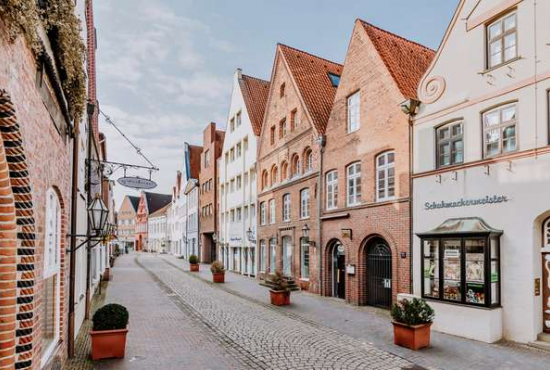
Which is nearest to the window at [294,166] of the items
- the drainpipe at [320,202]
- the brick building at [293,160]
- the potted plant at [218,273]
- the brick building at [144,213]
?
the brick building at [293,160]

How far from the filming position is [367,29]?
1628 centimetres

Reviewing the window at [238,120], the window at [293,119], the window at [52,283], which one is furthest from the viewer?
the window at [238,120]

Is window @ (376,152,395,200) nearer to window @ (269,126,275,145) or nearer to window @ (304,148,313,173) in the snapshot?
window @ (304,148,313,173)

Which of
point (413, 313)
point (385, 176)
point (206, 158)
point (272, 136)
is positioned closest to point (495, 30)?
point (385, 176)

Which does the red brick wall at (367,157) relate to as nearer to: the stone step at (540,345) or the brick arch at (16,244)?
the stone step at (540,345)

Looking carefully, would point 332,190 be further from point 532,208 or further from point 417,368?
point 417,368

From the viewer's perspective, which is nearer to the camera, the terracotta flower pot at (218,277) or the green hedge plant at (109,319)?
the green hedge plant at (109,319)

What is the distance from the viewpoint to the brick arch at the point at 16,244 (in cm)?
350

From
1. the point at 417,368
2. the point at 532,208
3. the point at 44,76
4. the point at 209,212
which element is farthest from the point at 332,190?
the point at 209,212

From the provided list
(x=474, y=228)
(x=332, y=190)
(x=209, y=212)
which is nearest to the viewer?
(x=474, y=228)

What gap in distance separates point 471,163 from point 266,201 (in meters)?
14.7

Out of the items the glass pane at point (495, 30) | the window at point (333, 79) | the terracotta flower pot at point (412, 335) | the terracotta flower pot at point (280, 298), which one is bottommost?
the terracotta flower pot at point (280, 298)

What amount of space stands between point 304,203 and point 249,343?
34.8ft

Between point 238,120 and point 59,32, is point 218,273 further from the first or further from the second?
point 59,32
